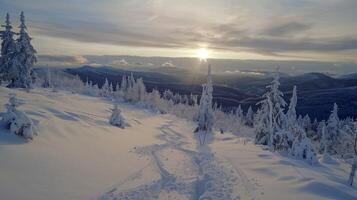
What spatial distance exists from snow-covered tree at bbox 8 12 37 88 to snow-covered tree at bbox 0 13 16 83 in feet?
1.48

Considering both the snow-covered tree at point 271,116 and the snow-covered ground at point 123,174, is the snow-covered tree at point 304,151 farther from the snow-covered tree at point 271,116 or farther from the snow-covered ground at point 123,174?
the snow-covered tree at point 271,116

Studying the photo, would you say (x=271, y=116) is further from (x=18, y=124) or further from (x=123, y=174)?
(x=18, y=124)

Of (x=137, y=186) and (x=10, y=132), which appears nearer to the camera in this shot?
(x=137, y=186)

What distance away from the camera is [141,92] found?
89.2 metres

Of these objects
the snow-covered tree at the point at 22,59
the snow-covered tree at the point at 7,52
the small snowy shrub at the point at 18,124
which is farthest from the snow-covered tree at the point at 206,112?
the small snowy shrub at the point at 18,124

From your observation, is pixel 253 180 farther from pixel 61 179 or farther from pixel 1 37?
pixel 1 37

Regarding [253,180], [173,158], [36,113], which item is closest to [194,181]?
[253,180]

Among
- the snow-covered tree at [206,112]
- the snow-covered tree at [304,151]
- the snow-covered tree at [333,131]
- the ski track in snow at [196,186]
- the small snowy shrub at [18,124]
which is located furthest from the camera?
the snow-covered tree at [333,131]

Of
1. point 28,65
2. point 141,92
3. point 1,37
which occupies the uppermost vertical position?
point 1,37

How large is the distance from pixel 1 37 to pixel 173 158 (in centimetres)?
3095

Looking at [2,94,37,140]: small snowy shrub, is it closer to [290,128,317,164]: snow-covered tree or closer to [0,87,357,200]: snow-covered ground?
[0,87,357,200]: snow-covered ground

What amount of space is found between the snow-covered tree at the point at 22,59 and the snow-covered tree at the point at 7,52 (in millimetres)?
452

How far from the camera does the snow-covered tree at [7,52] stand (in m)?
39.4

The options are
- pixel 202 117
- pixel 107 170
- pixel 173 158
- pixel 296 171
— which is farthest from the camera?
pixel 202 117
